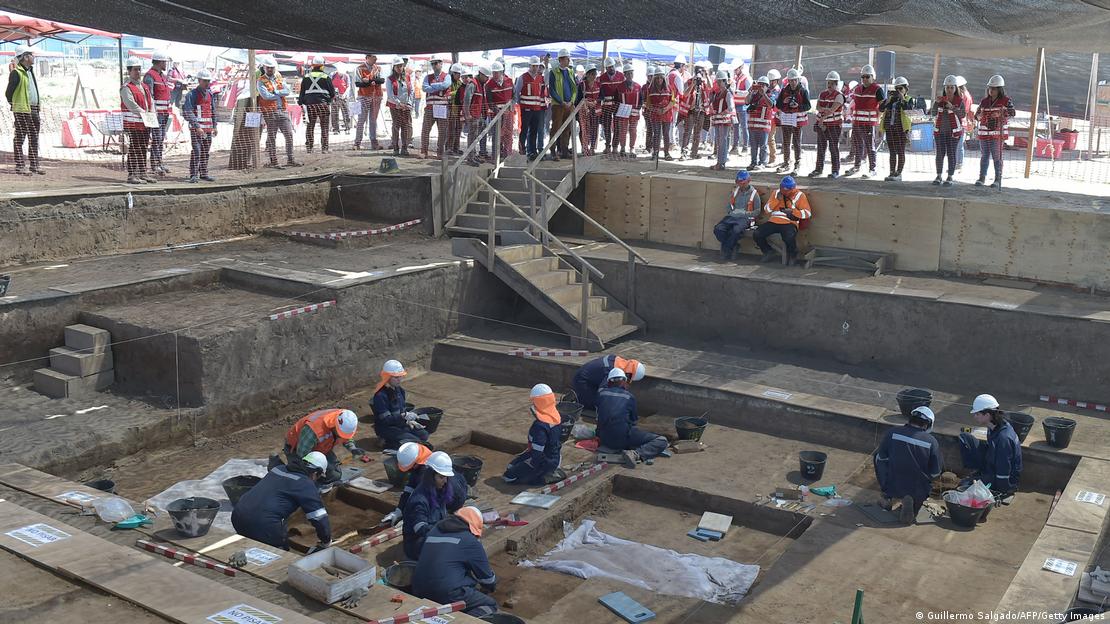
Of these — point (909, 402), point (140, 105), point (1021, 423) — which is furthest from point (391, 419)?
point (140, 105)

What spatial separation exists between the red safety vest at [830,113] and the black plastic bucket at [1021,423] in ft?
24.5

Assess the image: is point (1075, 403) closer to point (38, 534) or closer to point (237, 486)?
point (237, 486)

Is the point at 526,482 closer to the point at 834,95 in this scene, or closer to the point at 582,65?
the point at 834,95

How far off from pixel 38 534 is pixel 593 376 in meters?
6.93

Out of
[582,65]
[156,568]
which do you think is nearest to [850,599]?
[156,568]

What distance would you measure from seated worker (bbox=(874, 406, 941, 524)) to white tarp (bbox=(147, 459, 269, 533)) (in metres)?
6.27

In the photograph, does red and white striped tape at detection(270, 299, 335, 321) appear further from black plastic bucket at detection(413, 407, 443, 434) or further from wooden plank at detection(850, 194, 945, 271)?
wooden plank at detection(850, 194, 945, 271)

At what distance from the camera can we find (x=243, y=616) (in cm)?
631

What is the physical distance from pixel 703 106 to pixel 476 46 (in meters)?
15.4

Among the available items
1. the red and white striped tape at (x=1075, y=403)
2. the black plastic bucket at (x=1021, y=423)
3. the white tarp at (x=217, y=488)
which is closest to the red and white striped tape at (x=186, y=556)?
the white tarp at (x=217, y=488)

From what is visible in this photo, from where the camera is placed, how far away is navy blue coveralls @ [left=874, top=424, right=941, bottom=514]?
32.1 ft

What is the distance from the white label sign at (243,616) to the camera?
20.5 ft

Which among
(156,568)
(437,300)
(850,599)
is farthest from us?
(437,300)

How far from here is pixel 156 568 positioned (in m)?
7.01
